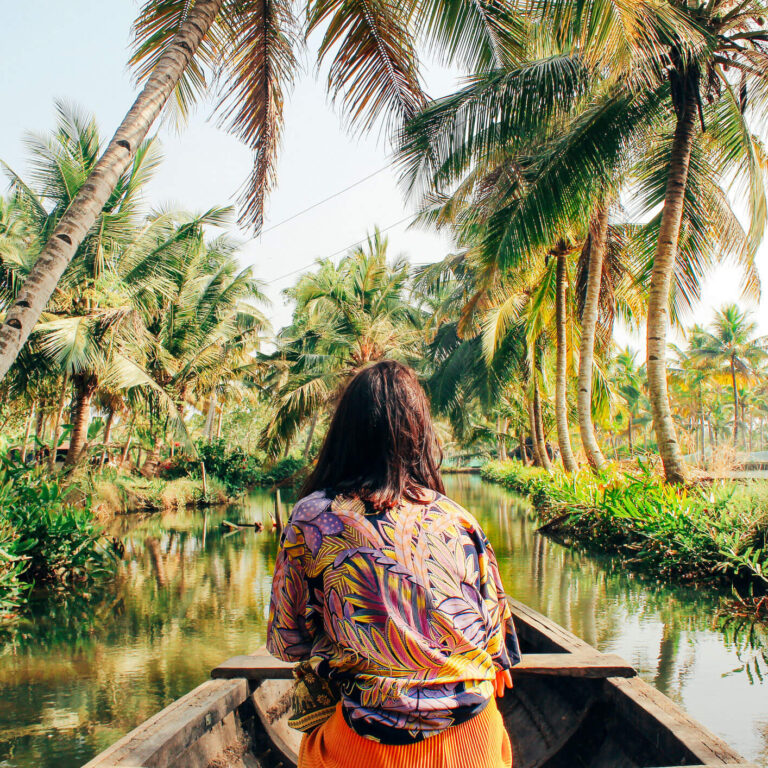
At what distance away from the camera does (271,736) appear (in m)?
2.90

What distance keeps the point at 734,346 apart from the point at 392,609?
39510mm

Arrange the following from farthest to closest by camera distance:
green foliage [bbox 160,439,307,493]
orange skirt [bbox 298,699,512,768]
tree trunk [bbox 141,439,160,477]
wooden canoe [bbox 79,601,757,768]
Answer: green foliage [bbox 160,439,307,493]
tree trunk [bbox 141,439,160,477]
wooden canoe [bbox 79,601,757,768]
orange skirt [bbox 298,699,512,768]

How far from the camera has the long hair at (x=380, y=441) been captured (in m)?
1.56

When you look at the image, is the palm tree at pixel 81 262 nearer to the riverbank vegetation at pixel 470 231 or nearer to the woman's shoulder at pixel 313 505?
the riverbank vegetation at pixel 470 231

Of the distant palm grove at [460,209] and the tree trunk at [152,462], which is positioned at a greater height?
the distant palm grove at [460,209]

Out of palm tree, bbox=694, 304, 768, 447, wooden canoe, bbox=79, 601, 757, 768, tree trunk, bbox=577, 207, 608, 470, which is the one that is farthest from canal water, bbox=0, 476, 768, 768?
palm tree, bbox=694, 304, 768, 447

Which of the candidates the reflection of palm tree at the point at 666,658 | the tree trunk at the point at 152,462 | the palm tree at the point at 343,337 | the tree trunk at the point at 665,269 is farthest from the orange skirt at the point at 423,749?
the tree trunk at the point at 152,462

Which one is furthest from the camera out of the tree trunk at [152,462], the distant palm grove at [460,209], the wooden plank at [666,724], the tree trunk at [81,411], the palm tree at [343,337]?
the tree trunk at [152,462]

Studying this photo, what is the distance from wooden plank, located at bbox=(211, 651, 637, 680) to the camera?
2.80m

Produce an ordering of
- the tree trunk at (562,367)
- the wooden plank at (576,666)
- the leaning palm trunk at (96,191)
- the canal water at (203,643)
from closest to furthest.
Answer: the wooden plank at (576,666)
the leaning palm trunk at (96,191)
the canal water at (203,643)
the tree trunk at (562,367)

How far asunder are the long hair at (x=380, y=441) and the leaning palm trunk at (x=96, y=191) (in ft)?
9.18

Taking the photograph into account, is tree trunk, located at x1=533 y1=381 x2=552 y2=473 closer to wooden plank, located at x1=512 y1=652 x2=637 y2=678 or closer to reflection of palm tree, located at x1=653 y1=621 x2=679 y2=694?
reflection of palm tree, located at x1=653 y1=621 x2=679 y2=694

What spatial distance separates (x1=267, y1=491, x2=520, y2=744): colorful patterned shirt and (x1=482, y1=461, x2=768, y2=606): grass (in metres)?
5.33

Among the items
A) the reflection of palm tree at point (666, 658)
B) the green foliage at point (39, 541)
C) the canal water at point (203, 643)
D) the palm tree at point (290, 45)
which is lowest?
the canal water at point (203, 643)
